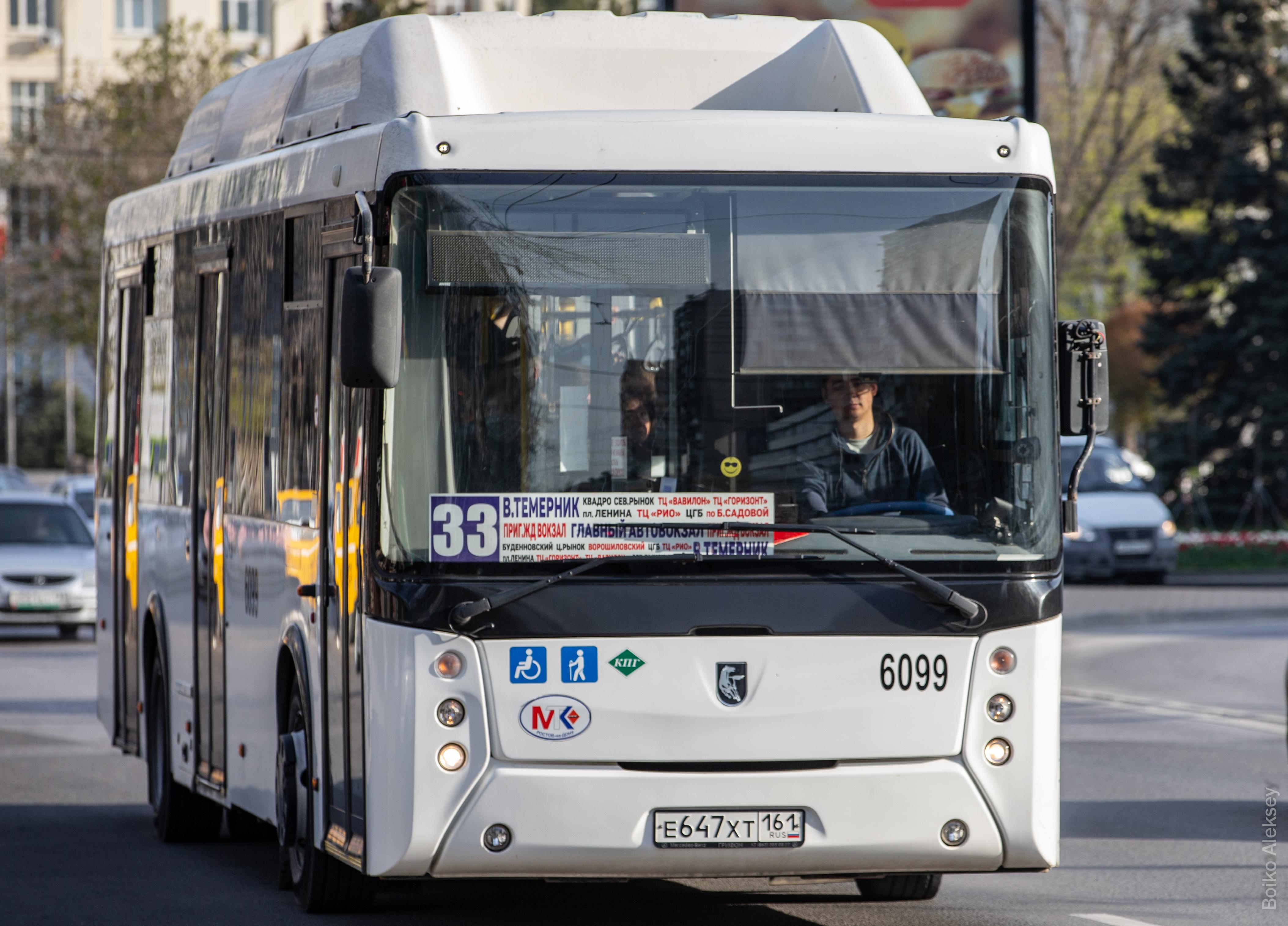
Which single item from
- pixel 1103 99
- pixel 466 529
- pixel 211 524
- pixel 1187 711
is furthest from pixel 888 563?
pixel 1103 99

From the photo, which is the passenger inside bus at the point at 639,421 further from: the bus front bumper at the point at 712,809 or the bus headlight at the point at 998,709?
the bus headlight at the point at 998,709

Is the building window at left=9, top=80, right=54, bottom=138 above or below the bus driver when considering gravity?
above

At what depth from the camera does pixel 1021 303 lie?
6.90 metres

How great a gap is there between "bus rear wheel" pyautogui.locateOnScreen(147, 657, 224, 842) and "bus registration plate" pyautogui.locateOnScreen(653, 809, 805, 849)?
4070 millimetres

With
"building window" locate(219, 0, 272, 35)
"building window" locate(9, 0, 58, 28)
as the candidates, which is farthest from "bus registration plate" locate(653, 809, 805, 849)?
"building window" locate(9, 0, 58, 28)

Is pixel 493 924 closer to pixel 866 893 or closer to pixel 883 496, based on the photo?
pixel 866 893

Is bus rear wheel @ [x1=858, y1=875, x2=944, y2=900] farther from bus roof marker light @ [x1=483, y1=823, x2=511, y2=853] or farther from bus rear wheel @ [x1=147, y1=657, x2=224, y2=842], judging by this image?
bus rear wheel @ [x1=147, y1=657, x2=224, y2=842]

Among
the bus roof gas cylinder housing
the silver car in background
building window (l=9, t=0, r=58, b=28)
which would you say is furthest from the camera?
building window (l=9, t=0, r=58, b=28)

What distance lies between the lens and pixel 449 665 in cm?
659

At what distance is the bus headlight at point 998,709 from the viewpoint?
6.79m

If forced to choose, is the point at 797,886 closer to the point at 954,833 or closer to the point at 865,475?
the point at 954,833

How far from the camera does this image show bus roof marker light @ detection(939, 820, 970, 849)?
6.74m

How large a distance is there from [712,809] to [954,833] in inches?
29.8

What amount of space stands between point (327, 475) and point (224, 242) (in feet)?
6.74
